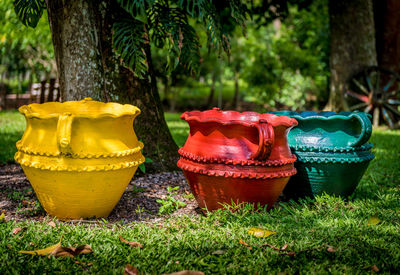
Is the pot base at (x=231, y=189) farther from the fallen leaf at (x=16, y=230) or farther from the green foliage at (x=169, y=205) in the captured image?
the fallen leaf at (x=16, y=230)

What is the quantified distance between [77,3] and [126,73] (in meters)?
0.84

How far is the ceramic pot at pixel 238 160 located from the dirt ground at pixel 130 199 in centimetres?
41

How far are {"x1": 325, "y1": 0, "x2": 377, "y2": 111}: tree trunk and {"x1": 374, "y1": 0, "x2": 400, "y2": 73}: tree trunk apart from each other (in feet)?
2.95

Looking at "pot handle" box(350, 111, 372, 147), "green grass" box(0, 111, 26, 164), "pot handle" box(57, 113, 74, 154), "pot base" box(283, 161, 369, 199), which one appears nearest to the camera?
"pot handle" box(57, 113, 74, 154)

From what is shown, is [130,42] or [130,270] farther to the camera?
[130,42]

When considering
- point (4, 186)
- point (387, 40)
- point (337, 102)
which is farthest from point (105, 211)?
point (387, 40)

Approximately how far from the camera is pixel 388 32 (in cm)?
935

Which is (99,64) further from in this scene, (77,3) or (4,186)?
(4,186)

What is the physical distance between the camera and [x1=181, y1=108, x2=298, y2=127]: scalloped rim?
2810 millimetres

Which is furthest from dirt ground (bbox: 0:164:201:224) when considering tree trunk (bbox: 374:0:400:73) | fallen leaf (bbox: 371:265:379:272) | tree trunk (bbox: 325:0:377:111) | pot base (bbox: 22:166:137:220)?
tree trunk (bbox: 374:0:400:73)

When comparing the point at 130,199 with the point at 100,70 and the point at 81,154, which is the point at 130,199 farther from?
the point at 100,70

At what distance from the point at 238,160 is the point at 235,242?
597 mm

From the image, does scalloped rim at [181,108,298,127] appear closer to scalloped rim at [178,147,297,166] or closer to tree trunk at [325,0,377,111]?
scalloped rim at [178,147,297,166]

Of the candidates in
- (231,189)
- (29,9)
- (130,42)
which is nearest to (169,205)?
(231,189)
